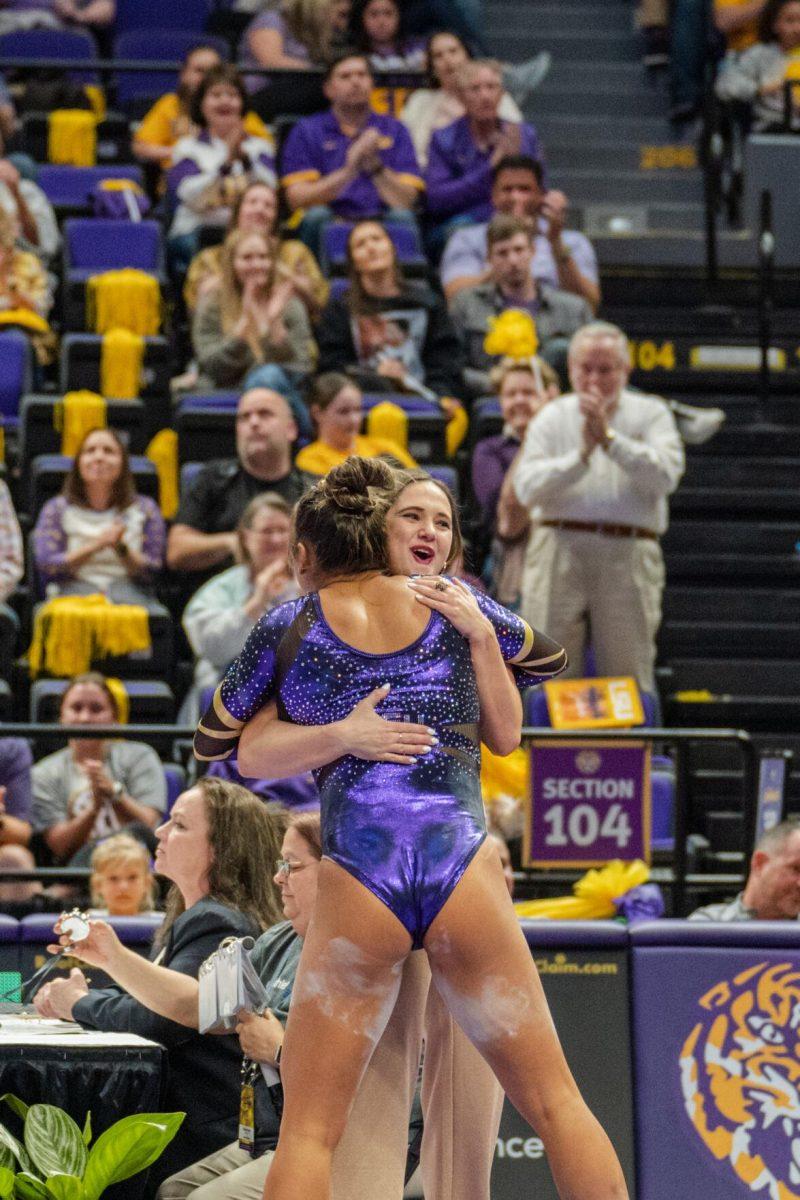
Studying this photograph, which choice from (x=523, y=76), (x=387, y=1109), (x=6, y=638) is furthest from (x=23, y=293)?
(x=387, y=1109)

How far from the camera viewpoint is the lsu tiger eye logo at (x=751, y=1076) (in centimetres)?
516

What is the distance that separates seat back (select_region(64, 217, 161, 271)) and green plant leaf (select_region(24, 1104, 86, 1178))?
6543 millimetres

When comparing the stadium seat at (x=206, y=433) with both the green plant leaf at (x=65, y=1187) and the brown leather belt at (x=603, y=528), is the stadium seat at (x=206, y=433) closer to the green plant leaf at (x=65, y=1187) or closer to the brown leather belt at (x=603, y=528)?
the brown leather belt at (x=603, y=528)

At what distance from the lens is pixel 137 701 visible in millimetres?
7840

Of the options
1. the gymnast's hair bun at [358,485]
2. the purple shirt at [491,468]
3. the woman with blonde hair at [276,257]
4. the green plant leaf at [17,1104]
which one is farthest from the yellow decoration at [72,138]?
the green plant leaf at [17,1104]

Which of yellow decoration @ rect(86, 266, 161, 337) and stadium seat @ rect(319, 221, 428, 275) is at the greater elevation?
stadium seat @ rect(319, 221, 428, 275)

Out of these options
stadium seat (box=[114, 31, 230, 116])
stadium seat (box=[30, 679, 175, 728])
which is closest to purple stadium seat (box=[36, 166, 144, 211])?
stadium seat (box=[114, 31, 230, 116])

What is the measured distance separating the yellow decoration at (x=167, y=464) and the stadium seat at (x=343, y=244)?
1.47m

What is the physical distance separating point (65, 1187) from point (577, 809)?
3.00 metres

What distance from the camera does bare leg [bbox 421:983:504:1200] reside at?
3992 mm

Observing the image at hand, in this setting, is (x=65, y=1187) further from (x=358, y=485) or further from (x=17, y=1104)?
(x=358, y=485)

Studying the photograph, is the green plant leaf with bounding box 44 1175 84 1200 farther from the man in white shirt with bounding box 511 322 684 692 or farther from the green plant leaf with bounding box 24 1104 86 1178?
the man in white shirt with bounding box 511 322 684 692

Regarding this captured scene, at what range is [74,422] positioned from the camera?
9.05 meters

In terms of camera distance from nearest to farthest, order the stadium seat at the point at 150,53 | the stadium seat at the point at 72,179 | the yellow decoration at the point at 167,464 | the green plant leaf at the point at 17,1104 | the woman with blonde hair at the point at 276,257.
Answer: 1. the green plant leaf at the point at 17,1104
2. the yellow decoration at the point at 167,464
3. the woman with blonde hair at the point at 276,257
4. the stadium seat at the point at 72,179
5. the stadium seat at the point at 150,53
